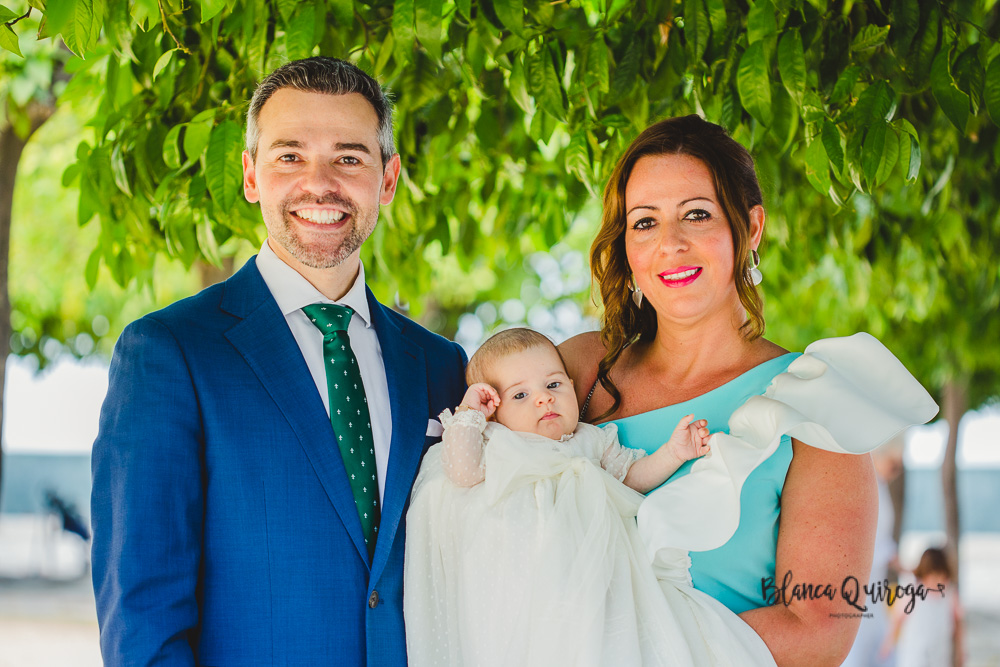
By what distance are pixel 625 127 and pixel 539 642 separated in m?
1.67

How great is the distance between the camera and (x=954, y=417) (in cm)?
981

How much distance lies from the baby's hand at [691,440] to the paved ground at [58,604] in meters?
8.68

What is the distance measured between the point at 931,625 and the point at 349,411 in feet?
19.4

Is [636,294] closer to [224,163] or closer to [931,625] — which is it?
[224,163]

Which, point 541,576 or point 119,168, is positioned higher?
point 119,168

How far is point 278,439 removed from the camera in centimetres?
206

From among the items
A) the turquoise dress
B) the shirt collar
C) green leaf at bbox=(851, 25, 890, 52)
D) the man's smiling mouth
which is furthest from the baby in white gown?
green leaf at bbox=(851, 25, 890, 52)

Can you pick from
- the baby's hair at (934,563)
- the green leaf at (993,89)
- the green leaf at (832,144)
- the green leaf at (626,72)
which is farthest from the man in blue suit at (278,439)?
the baby's hair at (934,563)

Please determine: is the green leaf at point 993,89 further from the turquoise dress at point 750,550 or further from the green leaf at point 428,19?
the green leaf at point 428,19

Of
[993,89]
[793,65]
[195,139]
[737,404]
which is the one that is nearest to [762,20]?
[793,65]

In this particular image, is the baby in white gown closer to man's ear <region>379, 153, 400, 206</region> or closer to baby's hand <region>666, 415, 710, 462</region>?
baby's hand <region>666, 415, 710, 462</region>

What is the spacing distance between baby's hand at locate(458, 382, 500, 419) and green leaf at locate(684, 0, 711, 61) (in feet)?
3.53

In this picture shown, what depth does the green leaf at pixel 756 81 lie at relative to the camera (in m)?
2.16

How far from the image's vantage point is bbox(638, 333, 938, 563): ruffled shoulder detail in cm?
199
